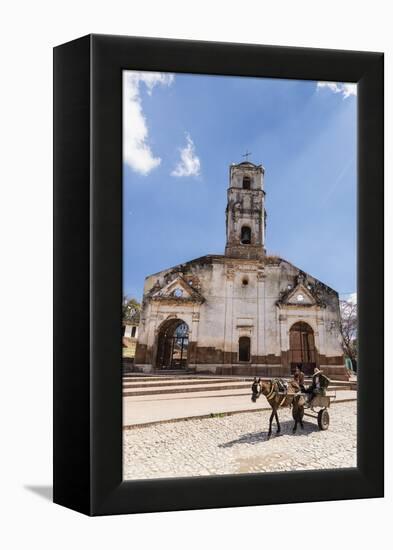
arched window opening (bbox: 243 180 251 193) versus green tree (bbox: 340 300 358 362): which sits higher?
arched window opening (bbox: 243 180 251 193)

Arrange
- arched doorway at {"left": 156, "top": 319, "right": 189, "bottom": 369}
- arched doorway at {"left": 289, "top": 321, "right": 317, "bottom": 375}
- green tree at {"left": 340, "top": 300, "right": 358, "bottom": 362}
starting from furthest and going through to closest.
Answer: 1. green tree at {"left": 340, "top": 300, "right": 358, "bottom": 362}
2. arched doorway at {"left": 289, "top": 321, "right": 317, "bottom": 375}
3. arched doorway at {"left": 156, "top": 319, "right": 189, "bottom": 369}

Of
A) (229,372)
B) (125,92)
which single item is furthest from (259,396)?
(125,92)

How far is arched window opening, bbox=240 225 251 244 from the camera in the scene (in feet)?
34.1

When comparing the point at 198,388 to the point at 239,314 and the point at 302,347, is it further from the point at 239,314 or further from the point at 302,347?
the point at 302,347

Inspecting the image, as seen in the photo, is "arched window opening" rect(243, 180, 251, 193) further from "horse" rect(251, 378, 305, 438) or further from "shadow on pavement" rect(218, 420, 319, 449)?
"shadow on pavement" rect(218, 420, 319, 449)

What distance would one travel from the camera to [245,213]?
10508mm

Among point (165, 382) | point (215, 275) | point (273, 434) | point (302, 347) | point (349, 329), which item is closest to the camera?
point (165, 382)

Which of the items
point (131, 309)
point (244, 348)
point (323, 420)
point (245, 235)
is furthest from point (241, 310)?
point (323, 420)

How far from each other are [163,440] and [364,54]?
17.1ft

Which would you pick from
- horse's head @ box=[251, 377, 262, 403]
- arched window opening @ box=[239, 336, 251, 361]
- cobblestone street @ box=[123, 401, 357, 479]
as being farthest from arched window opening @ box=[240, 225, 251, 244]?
cobblestone street @ box=[123, 401, 357, 479]

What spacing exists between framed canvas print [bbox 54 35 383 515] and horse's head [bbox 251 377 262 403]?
24mm

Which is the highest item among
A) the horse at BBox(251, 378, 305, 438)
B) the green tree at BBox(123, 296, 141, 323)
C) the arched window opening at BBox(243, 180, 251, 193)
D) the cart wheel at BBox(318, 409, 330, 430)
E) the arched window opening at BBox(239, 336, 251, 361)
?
the arched window opening at BBox(243, 180, 251, 193)

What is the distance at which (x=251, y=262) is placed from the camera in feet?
34.7

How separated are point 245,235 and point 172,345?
1541mm
